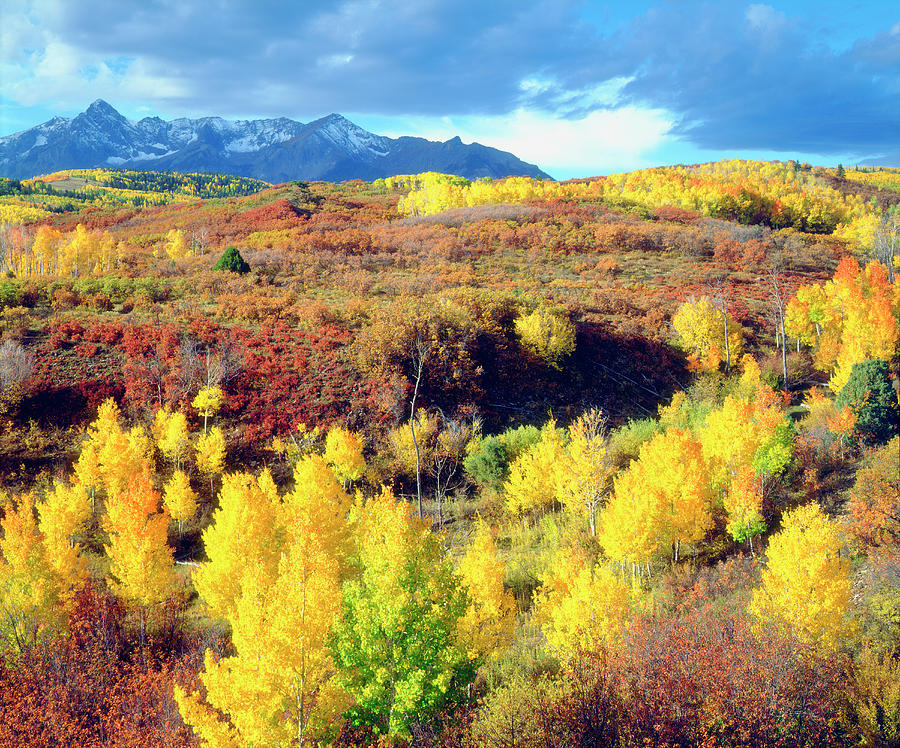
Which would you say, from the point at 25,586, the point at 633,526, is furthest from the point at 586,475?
the point at 25,586

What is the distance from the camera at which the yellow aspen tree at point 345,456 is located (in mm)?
34250

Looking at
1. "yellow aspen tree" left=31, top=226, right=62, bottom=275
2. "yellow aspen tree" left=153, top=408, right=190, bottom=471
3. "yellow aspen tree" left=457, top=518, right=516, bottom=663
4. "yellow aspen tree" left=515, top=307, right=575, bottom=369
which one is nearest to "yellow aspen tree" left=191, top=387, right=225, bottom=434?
"yellow aspen tree" left=153, top=408, right=190, bottom=471

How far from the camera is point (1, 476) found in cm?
3244

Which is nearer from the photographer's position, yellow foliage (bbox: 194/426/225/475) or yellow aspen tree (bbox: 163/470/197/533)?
yellow aspen tree (bbox: 163/470/197/533)

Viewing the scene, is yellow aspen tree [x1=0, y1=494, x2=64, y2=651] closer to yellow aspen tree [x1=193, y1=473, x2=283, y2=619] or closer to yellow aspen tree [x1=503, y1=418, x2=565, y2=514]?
yellow aspen tree [x1=193, y1=473, x2=283, y2=619]

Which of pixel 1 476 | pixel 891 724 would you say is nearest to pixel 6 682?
pixel 1 476

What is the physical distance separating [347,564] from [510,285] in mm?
46886

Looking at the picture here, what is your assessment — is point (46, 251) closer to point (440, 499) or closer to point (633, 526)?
point (440, 499)

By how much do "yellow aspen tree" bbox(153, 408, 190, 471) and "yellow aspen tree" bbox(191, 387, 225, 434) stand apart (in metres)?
1.68

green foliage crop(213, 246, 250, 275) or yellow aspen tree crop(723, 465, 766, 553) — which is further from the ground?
green foliage crop(213, 246, 250, 275)

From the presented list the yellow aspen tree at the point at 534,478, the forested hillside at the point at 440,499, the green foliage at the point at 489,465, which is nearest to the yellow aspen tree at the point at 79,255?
the forested hillside at the point at 440,499

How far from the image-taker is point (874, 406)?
33.1 meters

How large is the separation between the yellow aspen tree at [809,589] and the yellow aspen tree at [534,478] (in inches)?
531

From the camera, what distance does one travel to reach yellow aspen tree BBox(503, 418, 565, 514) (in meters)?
31.7
